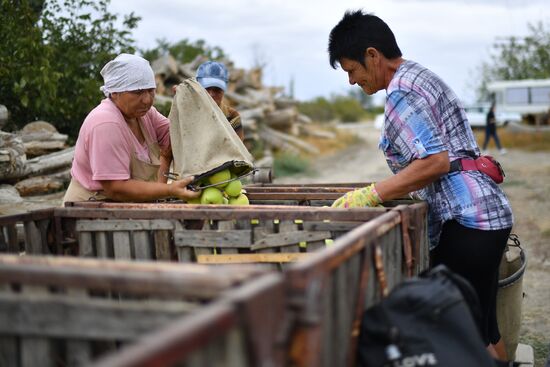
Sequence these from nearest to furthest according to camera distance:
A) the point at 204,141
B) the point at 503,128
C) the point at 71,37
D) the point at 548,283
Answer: the point at 204,141
the point at 548,283
the point at 71,37
the point at 503,128

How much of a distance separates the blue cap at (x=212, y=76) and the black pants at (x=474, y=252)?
105 inches

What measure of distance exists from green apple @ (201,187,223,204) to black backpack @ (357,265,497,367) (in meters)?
1.41

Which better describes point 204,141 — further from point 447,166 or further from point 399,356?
point 399,356

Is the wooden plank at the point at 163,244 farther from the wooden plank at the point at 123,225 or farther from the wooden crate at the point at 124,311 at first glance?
the wooden crate at the point at 124,311

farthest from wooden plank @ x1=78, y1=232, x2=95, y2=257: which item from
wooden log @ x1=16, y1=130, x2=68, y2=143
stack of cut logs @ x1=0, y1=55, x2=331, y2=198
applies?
wooden log @ x1=16, y1=130, x2=68, y2=143

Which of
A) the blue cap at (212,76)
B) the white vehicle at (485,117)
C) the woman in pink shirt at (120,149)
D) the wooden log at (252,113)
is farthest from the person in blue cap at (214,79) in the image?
the white vehicle at (485,117)

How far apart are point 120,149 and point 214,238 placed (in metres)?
0.80

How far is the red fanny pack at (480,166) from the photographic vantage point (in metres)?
3.35

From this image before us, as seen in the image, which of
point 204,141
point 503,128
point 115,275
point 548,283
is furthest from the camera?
point 503,128

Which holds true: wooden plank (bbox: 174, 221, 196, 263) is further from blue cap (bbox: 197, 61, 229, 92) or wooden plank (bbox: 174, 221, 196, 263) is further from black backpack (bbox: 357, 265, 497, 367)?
blue cap (bbox: 197, 61, 229, 92)

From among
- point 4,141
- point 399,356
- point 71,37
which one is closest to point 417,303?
point 399,356

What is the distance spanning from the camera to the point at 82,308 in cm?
183

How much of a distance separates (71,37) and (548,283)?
7113mm

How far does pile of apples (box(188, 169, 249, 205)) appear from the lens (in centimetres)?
363
